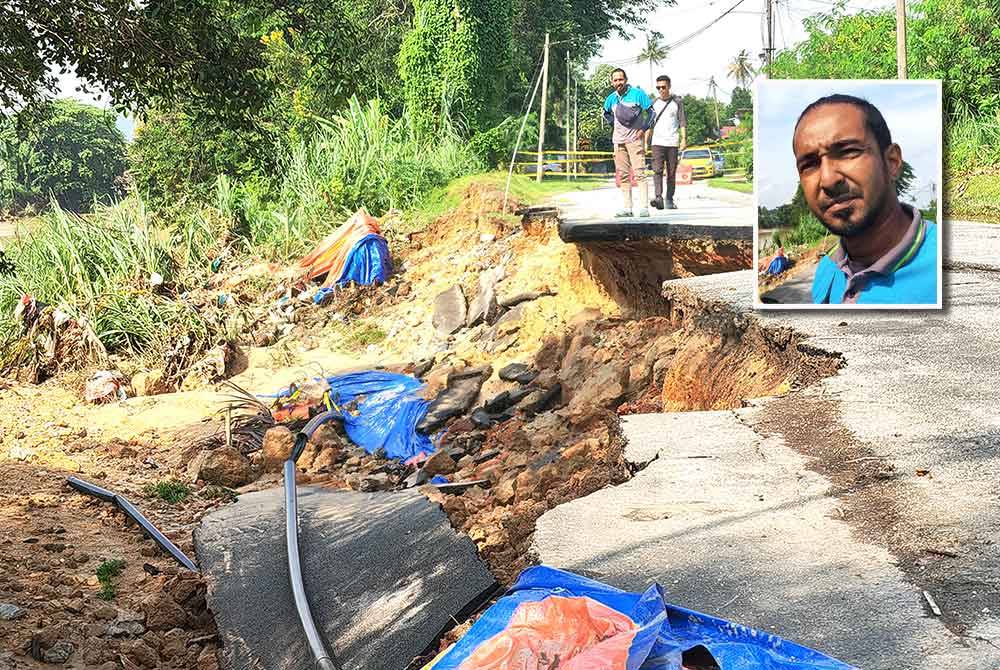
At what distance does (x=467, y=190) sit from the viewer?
1591 cm

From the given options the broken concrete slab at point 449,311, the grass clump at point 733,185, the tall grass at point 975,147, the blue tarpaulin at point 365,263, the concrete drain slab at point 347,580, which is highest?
the tall grass at point 975,147

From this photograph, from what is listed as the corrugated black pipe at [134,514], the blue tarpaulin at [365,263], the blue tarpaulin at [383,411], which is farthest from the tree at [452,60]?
the corrugated black pipe at [134,514]

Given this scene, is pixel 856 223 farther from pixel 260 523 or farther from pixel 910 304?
pixel 260 523

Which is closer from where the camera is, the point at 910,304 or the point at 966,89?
the point at 910,304

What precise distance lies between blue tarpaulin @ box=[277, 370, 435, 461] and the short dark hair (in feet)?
15.6

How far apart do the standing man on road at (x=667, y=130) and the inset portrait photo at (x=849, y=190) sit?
316 centimetres

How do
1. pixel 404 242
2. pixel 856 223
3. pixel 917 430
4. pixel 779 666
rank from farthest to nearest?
pixel 404 242 < pixel 856 223 < pixel 917 430 < pixel 779 666

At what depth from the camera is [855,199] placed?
6.80 meters

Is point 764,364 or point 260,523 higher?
point 764,364

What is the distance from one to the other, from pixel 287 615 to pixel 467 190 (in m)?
11.2

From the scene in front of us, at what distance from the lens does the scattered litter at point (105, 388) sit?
12469mm

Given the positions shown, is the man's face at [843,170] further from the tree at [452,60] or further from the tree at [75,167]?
the tree at [75,167]

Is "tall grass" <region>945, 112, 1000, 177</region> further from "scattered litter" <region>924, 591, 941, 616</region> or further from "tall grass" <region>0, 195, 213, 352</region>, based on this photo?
"tall grass" <region>0, 195, 213, 352</region>

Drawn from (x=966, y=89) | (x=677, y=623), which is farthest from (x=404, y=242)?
(x=677, y=623)
